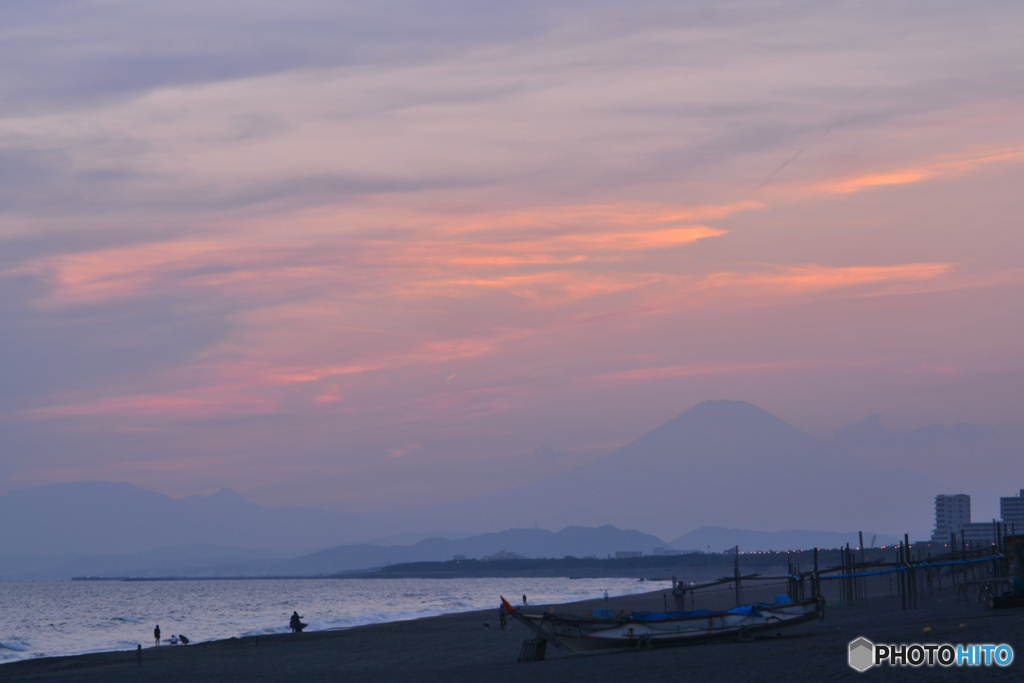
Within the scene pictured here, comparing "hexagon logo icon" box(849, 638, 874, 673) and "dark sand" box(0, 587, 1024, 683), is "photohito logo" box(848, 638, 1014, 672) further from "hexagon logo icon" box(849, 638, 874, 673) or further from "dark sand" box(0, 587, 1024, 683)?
"dark sand" box(0, 587, 1024, 683)

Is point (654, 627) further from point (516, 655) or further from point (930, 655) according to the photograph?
point (930, 655)

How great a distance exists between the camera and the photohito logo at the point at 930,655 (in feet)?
78.3

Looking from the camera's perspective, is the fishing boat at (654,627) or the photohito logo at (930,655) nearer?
the photohito logo at (930,655)

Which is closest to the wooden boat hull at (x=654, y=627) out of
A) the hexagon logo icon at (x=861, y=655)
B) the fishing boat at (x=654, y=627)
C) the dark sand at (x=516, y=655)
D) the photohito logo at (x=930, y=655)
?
the fishing boat at (x=654, y=627)

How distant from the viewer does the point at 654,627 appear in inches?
1457

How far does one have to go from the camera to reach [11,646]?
241ft

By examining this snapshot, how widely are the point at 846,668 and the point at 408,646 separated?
33.1 m

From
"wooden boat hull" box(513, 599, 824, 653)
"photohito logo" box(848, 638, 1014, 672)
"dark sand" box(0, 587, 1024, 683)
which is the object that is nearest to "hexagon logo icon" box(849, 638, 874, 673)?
"photohito logo" box(848, 638, 1014, 672)

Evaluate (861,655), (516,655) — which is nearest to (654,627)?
(516,655)

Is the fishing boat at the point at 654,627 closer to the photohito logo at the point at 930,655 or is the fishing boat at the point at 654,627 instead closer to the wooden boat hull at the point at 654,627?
the wooden boat hull at the point at 654,627

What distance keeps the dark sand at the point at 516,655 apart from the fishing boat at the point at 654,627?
484 mm

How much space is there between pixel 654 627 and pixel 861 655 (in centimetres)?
1101

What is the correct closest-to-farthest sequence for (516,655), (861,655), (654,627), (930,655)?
(930,655), (861,655), (654,627), (516,655)

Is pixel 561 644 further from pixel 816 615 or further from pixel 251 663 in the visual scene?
pixel 251 663
